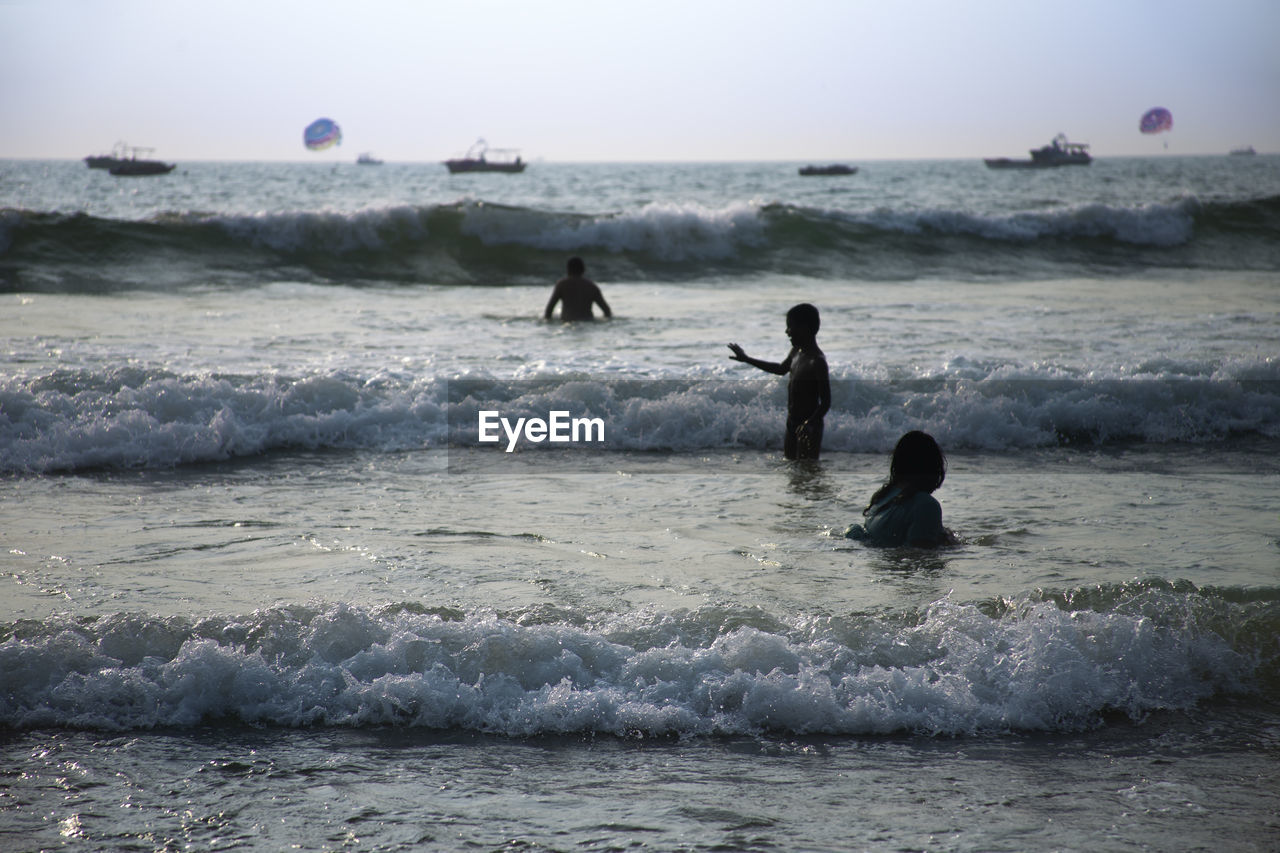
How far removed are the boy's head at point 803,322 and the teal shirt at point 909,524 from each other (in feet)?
6.41

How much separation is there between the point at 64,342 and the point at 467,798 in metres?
10.1

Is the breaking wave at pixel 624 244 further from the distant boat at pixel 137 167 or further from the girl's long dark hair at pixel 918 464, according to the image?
the distant boat at pixel 137 167

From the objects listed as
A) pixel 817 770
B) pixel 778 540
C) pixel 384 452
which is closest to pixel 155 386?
pixel 384 452

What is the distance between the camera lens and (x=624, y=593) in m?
4.48

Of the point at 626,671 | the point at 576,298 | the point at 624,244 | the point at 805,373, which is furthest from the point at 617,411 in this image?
the point at 624,244

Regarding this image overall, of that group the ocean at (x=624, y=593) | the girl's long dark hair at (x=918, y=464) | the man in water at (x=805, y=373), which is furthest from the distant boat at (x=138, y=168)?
the girl's long dark hair at (x=918, y=464)

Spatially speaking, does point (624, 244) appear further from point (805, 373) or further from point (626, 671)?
point (626, 671)

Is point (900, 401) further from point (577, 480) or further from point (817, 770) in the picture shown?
point (817, 770)

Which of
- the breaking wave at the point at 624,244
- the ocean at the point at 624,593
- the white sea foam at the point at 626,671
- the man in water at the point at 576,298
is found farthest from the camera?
the breaking wave at the point at 624,244

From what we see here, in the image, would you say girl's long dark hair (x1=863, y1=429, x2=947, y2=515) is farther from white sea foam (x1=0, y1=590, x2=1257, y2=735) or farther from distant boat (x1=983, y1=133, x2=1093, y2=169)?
distant boat (x1=983, y1=133, x2=1093, y2=169)

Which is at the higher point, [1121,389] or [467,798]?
Answer: [1121,389]

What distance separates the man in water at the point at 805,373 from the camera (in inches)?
273

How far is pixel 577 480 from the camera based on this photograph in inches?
272

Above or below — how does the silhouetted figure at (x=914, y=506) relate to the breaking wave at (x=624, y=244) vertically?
below
